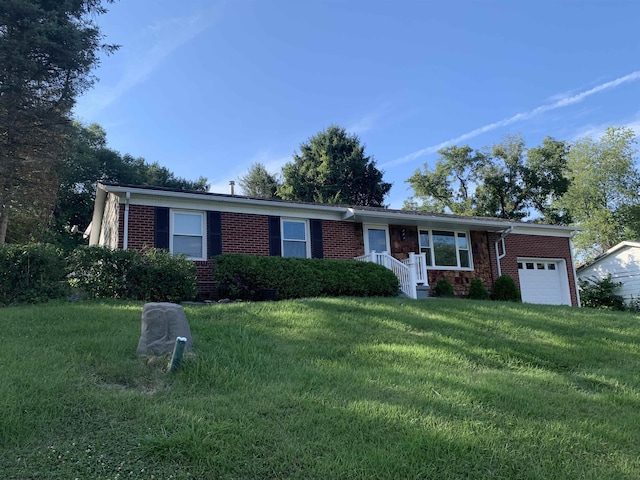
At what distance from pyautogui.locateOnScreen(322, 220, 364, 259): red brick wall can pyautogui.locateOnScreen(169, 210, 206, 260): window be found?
350 centimetres

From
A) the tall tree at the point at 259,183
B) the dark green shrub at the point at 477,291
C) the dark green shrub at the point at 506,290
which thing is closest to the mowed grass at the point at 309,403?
the dark green shrub at the point at 477,291

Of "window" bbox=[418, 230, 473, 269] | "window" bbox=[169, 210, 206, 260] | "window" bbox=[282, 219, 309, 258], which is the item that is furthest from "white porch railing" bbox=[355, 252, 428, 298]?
"window" bbox=[169, 210, 206, 260]

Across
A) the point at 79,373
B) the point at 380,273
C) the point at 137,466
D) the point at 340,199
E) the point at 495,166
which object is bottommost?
the point at 137,466

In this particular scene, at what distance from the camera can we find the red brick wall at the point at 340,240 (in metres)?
13.9

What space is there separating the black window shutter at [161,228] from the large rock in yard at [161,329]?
662 cm

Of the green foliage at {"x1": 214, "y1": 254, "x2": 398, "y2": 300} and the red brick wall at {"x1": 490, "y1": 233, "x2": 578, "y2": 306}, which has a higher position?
the red brick wall at {"x1": 490, "y1": 233, "x2": 578, "y2": 306}

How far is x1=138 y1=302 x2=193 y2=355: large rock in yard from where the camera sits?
16.9 ft

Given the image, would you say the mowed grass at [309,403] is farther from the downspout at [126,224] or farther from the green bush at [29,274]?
the downspout at [126,224]

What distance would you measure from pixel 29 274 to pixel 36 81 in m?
9.99

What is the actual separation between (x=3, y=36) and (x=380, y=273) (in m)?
13.3

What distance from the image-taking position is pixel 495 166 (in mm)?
32469

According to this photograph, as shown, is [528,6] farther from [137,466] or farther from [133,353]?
[137,466]

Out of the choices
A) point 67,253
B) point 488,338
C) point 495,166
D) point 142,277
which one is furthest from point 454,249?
point 495,166

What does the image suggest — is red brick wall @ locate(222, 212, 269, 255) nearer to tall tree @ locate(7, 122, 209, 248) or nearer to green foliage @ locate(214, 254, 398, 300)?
green foliage @ locate(214, 254, 398, 300)
